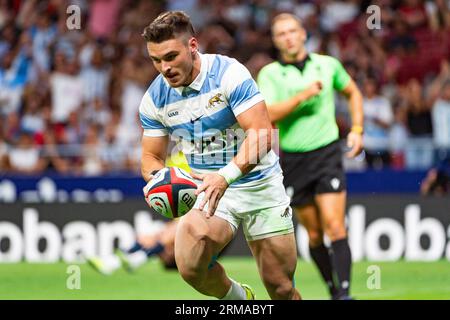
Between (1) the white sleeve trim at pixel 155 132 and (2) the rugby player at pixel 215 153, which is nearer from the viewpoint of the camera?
(2) the rugby player at pixel 215 153

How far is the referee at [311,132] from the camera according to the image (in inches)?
345

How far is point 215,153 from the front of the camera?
269 inches

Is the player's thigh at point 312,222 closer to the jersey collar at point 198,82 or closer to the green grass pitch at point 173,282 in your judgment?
the green grass pitch at point 173,282

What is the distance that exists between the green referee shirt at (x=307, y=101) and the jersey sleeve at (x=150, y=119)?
Result: 7.03 feet

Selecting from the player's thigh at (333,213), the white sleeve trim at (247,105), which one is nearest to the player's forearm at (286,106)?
the player's thigh at (333,213)

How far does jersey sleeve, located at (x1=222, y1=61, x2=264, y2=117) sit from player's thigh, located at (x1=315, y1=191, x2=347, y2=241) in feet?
7.76

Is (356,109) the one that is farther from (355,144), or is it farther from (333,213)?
(333,213)

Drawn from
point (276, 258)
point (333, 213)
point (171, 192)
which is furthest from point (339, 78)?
point (171, 192)

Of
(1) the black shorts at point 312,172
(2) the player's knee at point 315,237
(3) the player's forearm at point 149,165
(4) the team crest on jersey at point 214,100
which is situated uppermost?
(4) the team crest on jersey at point 214,100

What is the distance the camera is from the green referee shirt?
8.88 metres

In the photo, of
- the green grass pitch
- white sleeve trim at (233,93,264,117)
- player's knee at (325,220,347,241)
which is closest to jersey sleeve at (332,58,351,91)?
player's knee at (325,220,347,241)

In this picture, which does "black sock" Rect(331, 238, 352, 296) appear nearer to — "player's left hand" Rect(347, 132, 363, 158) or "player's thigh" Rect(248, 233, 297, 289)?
"player's left hand" Rect(347, 132, 363, 158)

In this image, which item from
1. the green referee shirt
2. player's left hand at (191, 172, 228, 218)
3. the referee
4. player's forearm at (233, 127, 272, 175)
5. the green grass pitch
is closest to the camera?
player's left hand at (191, 172, 228, 218)
